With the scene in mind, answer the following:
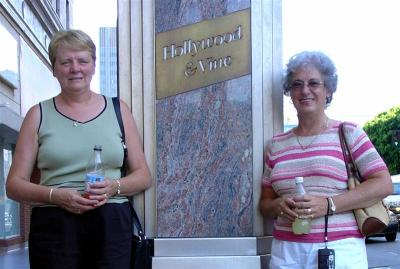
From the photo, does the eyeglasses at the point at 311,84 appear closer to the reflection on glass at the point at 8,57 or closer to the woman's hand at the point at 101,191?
the woman's hand at the point at 101,191

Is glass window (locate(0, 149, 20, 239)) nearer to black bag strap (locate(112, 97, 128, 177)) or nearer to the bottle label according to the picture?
black bag strap (locate(112, 97, 128, 177))

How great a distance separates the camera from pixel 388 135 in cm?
4922

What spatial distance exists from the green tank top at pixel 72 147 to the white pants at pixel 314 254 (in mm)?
851

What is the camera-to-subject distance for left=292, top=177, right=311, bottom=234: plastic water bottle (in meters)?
2.76

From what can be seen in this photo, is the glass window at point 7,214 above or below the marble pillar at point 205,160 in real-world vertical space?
below

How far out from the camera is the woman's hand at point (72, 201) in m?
2.60

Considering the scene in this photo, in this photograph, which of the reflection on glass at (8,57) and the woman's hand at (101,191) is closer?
the woman's hand at (101,191)

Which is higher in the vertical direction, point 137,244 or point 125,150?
point 125,150

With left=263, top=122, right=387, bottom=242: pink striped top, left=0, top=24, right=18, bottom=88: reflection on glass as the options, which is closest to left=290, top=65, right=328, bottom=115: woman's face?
left=263, top=122, right=387, bottom=242: pink striped top

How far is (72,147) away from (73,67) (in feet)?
1.26

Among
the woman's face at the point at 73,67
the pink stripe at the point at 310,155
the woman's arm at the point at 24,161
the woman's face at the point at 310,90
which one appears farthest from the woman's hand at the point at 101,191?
the woman's face at the point at 310,90

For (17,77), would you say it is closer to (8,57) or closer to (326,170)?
(8,57)

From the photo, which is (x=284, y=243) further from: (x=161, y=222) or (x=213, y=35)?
(x=213, y=35)

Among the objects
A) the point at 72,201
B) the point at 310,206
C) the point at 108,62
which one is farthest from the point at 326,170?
the point at 108,62
